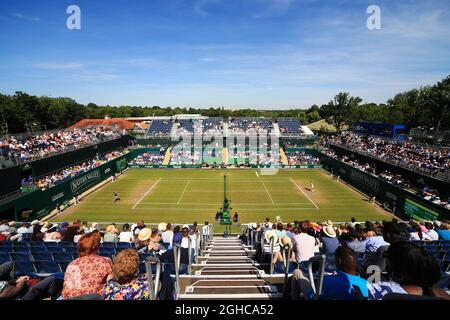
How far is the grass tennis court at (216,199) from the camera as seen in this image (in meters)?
27.2

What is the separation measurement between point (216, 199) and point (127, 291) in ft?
96.4

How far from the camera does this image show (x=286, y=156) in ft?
185

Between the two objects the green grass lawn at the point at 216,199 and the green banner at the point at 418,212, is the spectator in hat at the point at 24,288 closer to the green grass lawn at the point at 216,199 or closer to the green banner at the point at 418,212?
the green grass lawn at the point at 216,199

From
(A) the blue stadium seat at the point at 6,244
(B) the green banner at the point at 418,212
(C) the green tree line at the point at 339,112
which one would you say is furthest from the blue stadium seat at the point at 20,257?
(C) the green tree line at the point at 339,112

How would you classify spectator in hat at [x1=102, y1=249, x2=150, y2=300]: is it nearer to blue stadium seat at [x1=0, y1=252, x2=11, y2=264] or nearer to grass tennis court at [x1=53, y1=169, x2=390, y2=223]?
blue stadium seat at [x1=0, y1=252, x2=11, y2=264]

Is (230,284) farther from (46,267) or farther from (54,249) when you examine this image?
(54,249)

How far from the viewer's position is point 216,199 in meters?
32.7

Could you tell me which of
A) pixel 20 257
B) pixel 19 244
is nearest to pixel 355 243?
pixel 20 257

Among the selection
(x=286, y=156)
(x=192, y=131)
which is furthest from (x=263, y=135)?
(x=192, y=131)

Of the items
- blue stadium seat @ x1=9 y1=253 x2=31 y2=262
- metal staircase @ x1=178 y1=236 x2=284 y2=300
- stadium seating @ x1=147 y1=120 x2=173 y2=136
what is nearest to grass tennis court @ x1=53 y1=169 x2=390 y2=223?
blue stadium seat @ x1=9 y1=253 x2=31 y2=262
